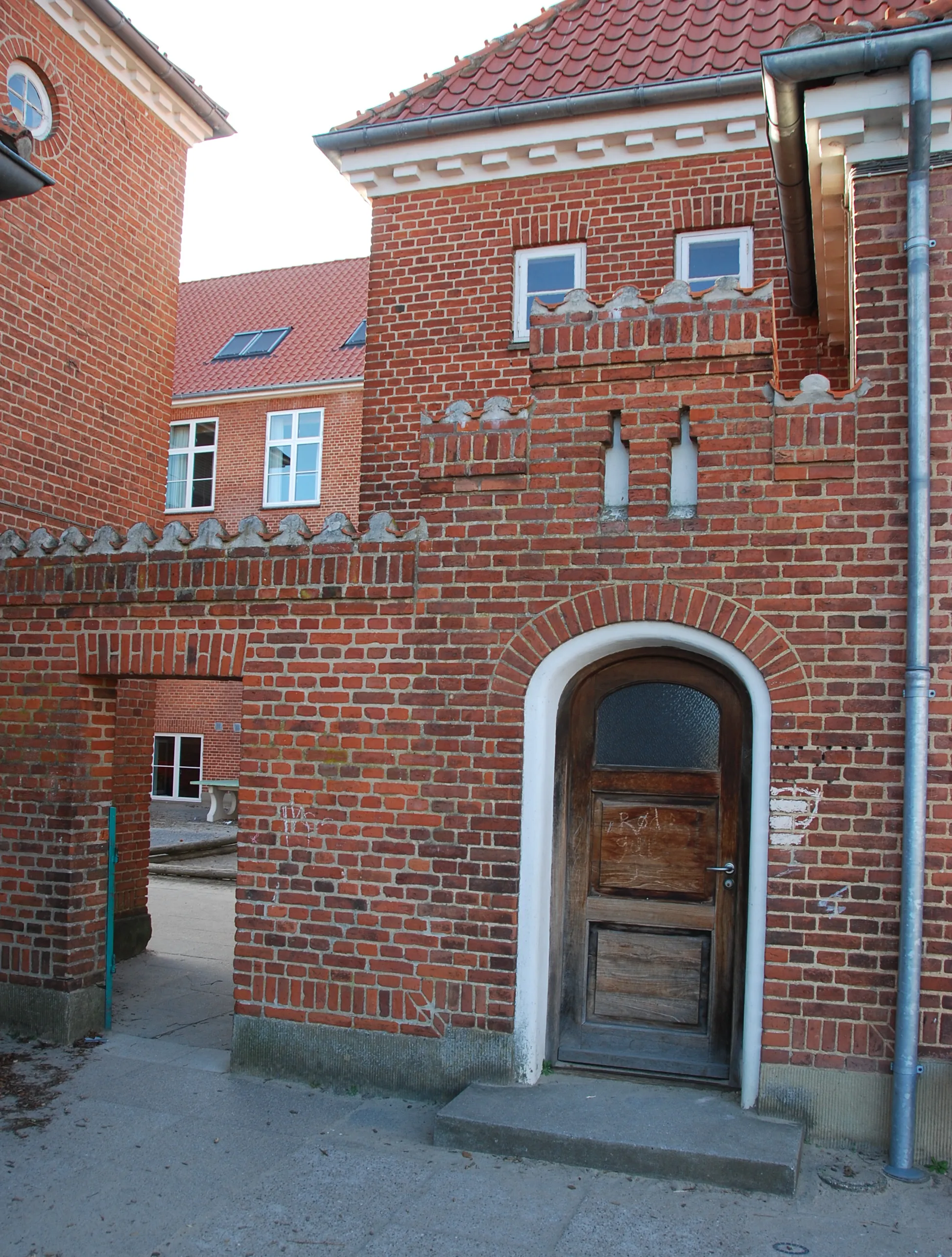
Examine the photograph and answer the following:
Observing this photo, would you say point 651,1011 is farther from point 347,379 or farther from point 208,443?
point 208,443

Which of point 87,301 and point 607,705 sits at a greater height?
point 87,301

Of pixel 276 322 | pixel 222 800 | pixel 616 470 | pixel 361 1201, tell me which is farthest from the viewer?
pixel 276 322

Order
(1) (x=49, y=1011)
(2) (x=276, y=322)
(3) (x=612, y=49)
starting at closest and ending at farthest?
(1) (x=49, y=1011) → (3) (x=612, y=49) → (2) (x=276, y=322)

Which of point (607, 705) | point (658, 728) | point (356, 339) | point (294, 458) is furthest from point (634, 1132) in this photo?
point (356, 339)

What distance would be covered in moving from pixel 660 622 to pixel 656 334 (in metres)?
1.63

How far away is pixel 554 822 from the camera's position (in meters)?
6.08

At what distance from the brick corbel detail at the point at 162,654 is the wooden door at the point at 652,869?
2.21 m

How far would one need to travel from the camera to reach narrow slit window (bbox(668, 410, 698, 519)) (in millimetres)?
5754

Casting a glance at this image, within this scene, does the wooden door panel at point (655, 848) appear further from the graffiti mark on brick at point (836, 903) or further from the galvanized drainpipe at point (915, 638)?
the galvanized drainpipe at point (915, 638)

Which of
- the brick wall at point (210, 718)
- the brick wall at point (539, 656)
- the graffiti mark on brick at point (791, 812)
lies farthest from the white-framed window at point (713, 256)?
the brick wall at point (210, 718)

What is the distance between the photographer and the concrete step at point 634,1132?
4781 mm

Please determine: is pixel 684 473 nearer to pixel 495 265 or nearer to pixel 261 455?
pixel 495 265

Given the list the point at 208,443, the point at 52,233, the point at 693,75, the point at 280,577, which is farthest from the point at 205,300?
the point at 280,577

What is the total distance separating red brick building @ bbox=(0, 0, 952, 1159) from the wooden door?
19 millimetres
